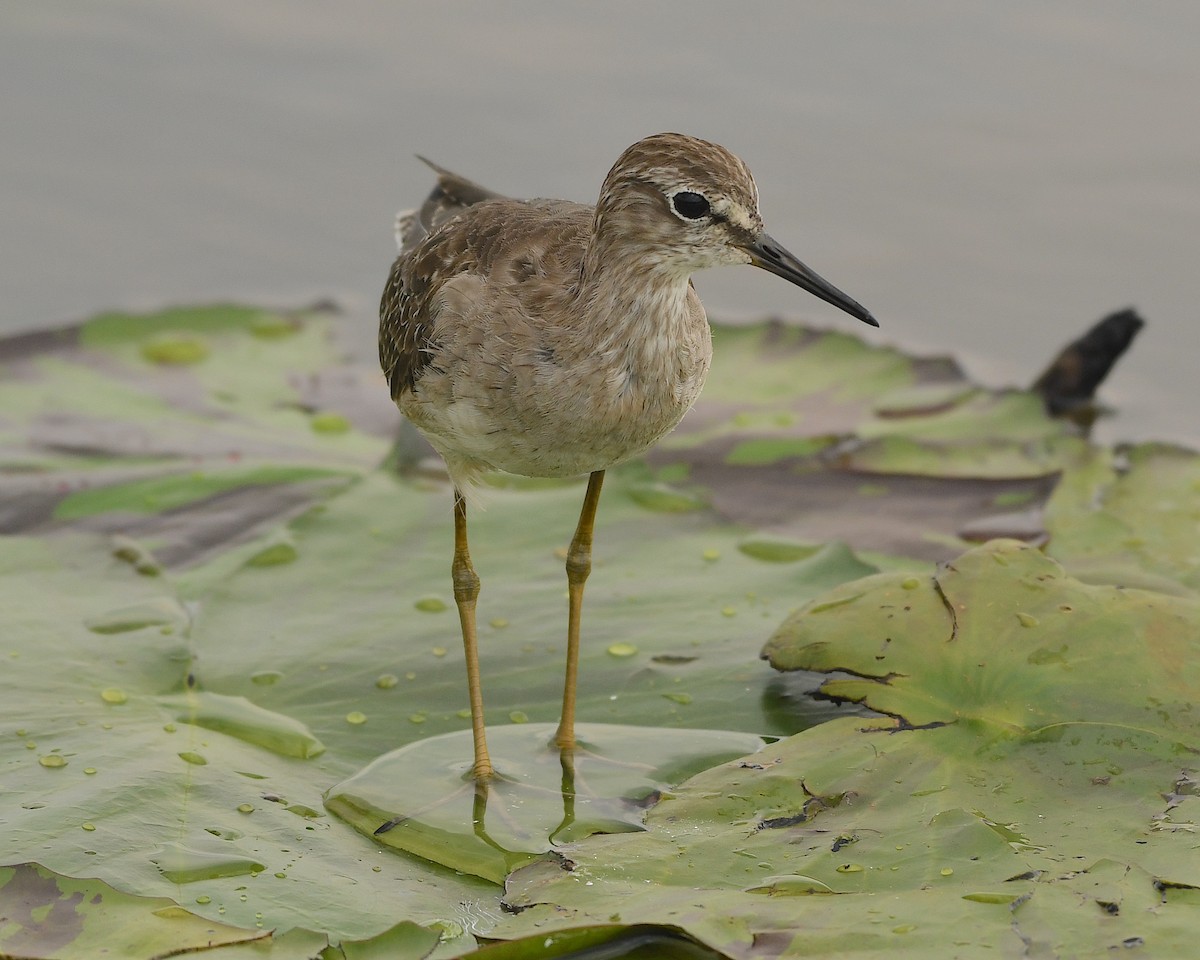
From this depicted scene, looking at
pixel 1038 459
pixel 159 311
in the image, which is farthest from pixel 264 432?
pixel 1038 459

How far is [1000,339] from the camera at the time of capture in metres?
7.70

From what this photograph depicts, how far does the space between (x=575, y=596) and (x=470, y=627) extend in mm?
341

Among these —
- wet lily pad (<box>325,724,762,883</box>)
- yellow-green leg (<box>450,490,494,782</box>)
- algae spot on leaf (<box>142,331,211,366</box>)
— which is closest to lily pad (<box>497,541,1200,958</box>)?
wet lily pad (<box>325,724,762,883</box>)

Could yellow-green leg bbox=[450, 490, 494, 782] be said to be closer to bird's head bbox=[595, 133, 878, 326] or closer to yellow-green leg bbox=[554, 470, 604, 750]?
yellow-green leg bbox=[554, 470, 604, 750]

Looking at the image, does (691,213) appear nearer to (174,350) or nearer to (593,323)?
(593,323)

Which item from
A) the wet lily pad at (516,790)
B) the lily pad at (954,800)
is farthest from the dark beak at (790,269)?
the wet lily pad at (516,790)

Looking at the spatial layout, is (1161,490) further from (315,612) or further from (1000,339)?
(315,612)

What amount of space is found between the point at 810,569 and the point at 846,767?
1.38 metres

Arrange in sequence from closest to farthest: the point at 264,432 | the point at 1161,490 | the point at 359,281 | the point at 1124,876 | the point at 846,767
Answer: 1. the point at 1124,876
2. the point at 846,767
3. the point at 1161,490
4. the point at 264,432
5. the point at 359,281

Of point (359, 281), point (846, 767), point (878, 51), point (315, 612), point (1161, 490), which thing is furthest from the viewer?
point (878, 51)

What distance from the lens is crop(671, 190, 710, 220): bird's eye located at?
3.91 m

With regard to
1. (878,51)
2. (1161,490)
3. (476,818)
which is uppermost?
(878,51)

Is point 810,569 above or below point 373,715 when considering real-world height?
above

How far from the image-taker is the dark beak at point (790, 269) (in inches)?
156
